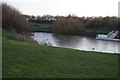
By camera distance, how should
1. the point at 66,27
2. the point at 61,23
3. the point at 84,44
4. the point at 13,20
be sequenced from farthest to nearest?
the point at 66,27 < the point at 61,23 < the point at 13,20 < the point at 84,44

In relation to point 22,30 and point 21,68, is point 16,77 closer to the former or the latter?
point 21,68

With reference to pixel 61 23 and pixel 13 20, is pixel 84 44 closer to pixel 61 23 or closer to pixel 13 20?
pixel 13 20

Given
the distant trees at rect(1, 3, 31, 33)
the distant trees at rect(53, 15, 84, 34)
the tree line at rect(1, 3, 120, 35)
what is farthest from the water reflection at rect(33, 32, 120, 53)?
the distant trees at rect(53, 15, 84, 34)

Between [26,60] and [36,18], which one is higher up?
[36,18]

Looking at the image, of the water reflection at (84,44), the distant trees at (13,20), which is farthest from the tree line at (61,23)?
the water reflection at (84,44)

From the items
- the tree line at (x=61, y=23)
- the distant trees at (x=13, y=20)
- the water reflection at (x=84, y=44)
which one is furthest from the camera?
the tree line at (x=61, y=23)

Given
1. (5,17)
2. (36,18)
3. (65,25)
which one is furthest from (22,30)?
(36,18)

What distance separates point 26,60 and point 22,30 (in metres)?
26.0

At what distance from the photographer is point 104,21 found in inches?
2635

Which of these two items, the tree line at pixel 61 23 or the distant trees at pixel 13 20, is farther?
the tree line at pixel 61 23

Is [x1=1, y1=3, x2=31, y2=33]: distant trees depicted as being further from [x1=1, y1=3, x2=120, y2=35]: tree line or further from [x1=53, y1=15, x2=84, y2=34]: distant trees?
[x1=53, y1=15, x2=84, y2=34]: distant trees

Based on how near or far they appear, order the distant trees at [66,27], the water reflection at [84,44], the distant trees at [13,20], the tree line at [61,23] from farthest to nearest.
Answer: the distant trees at [66,27], the tree line at [61,23], the distant trees at [13,20], the water reflection at [84,44]

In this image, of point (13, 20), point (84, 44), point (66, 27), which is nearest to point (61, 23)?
point (66, 27)

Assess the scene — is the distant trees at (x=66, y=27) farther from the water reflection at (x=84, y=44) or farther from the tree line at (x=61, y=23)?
the water reflection at (x=84, y=44)
